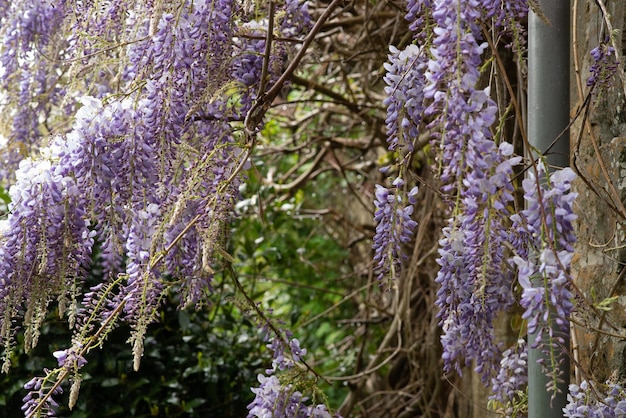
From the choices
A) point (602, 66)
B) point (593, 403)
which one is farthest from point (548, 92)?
point (593, 403)

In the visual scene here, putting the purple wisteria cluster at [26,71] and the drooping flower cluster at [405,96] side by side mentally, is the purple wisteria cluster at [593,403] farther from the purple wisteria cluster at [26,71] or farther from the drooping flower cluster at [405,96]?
the purple wisteria cluster at [26,71]

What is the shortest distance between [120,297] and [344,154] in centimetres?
265

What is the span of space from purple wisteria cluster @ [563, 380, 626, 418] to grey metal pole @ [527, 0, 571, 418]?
0.11ft

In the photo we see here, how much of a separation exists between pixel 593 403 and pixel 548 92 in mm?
542

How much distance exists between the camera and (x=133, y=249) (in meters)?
1.65

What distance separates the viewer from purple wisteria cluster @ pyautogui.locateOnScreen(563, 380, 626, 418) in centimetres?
139

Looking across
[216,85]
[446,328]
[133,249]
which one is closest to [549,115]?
[446,328]

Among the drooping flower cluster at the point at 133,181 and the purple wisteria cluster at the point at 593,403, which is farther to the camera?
the drooping flower cluster at the point at 133,181

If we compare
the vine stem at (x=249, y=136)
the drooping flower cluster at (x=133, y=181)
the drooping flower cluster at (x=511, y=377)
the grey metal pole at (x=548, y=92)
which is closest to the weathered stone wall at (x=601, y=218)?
the drooping flower cluster at (x=511, y=377)

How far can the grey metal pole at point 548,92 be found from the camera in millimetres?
1353

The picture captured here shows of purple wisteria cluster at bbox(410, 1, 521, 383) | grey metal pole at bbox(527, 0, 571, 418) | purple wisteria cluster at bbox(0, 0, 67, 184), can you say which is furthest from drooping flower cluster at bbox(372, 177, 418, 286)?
purple wisteria cluster at bbox(0, 0, 67, 184)

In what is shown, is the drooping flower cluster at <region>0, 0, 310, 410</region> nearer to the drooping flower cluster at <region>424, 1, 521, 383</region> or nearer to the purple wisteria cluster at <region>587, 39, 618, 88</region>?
the drooping flower cluster at <region>424, 1, 521, 383</region>

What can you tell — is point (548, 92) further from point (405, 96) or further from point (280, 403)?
point (280, 403)

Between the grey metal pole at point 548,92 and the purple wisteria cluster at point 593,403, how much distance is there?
34mm
